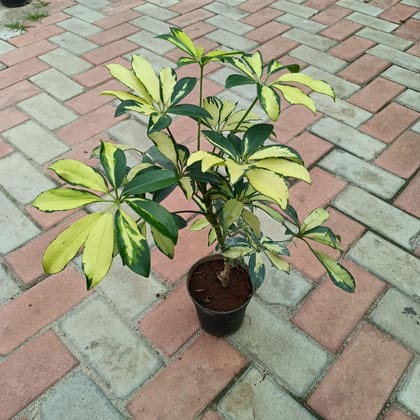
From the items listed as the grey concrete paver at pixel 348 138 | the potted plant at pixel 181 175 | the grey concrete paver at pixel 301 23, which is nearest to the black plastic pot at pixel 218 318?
the potted plant at pixel 181 175

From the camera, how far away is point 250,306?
1.53m

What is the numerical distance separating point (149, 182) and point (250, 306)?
0.85 metres

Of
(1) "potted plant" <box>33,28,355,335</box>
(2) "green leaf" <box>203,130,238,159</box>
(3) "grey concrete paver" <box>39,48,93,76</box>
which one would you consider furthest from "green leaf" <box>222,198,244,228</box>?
Result: (3) "grey concrete paver" <box>39,48,93,76</box>

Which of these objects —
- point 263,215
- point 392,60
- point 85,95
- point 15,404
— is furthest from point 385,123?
point 15,404

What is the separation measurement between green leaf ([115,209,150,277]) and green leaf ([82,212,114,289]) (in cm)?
2

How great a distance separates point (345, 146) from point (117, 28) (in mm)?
1762

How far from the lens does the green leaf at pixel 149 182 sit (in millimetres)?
800

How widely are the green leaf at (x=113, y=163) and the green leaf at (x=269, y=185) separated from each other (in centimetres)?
24

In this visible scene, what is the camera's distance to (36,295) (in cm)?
155

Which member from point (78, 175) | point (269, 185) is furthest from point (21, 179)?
point (269, 185)

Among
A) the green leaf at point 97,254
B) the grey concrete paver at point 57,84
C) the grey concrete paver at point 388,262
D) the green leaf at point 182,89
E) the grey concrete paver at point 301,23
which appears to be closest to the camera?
the green leaf at point 97,254

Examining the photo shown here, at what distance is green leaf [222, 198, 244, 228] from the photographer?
0.96 m

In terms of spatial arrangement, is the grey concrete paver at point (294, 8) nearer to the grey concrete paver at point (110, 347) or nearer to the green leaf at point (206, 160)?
the grey concrete paver at point (110, 347)

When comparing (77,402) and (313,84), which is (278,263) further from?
(77,402)
